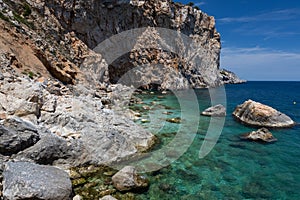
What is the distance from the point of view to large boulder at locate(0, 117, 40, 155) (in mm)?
9953

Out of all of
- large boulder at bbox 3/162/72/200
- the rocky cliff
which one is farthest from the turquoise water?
the rocky cliff

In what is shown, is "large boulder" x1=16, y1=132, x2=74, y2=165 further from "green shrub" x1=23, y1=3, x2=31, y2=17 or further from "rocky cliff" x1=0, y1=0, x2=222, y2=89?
"green shrub" x1=23, y1=3, x2=31, y2=17

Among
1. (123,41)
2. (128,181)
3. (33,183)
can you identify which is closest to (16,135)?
(33,183)

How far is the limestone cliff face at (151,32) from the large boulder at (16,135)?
31780 millimetres

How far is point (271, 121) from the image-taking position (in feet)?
78.7

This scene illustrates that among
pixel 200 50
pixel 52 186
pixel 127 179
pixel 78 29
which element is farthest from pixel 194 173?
pixel 200 50

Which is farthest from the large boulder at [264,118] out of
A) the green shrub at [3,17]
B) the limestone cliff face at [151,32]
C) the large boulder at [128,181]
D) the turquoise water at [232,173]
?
the green shrub at [3,17]

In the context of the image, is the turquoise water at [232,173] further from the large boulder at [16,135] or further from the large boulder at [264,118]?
the large boulder at [16,135]

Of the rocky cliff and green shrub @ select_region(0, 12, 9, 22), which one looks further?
the rocky cliff

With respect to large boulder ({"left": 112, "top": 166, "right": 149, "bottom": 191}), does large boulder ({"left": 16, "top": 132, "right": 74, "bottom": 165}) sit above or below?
above

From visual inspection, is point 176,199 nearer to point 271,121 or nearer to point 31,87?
point 31,87

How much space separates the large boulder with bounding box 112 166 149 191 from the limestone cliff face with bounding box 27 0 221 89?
35725 millimetres

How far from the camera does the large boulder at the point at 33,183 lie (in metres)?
7.93

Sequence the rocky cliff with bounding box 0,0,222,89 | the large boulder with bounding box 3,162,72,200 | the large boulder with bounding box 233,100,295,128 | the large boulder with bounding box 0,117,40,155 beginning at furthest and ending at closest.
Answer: the rocky cliff with bounding box 0,0,222,89 < the large boulder with bounding box 233,100,295,128 < the large boulder with bounding box 0,117,40,155 < the large boulder with bounding box 3,162,72,200
